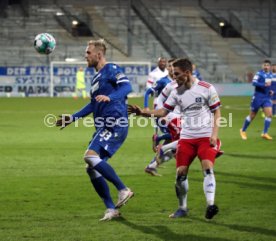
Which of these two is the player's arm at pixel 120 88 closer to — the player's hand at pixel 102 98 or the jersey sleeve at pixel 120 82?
the jersey sleeve at pixel 120 82

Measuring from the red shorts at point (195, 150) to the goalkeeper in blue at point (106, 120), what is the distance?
80cm

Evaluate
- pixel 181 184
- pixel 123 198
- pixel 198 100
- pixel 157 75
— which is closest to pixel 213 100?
pixel 198 100

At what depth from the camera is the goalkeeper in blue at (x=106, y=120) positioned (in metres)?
10.1

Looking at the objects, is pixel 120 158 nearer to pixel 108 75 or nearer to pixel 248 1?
pixel 108 75

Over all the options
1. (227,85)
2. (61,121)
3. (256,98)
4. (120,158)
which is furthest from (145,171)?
(227,85)

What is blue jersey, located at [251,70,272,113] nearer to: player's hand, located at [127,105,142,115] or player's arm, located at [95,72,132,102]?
player's arm, located at [95,72,132,102]

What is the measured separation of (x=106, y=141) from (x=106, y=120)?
0.91 feet

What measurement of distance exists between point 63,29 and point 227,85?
40.8ft

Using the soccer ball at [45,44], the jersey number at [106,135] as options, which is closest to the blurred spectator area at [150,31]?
the soccer ball at [45,44]

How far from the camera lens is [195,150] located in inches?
400

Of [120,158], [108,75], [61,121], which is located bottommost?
[120,158]

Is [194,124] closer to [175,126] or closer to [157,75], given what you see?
[175,126]

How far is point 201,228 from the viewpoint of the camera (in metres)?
9.36

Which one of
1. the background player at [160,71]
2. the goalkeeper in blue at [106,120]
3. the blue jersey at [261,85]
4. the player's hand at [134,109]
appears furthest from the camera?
the blue jersey at [261,85]
